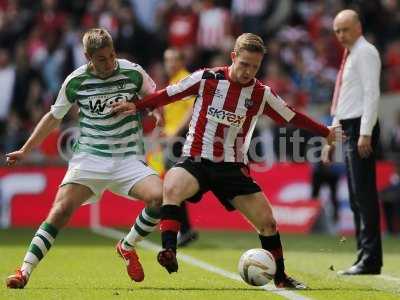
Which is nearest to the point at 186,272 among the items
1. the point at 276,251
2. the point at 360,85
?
the point at 276,251

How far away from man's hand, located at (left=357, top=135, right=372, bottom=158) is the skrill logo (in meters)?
1.57

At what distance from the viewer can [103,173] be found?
8406 mm

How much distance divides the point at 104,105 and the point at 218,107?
866 mm

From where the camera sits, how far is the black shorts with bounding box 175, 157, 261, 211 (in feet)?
27.1

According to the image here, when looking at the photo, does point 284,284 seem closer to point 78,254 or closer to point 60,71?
point 78,254

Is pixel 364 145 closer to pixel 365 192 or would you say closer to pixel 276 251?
pixel 365 192

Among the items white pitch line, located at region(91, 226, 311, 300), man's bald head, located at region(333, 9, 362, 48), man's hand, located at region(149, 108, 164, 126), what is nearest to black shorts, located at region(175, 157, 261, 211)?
man's hand, located at region(149, 108, 164, 126)

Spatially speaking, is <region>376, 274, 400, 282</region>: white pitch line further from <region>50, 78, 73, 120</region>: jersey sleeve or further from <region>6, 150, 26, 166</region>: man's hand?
<region>6, 150, 26, 166</region>: man's hand

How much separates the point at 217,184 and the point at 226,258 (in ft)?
10.2

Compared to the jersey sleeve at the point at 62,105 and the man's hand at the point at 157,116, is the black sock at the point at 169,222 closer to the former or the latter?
the man's hand at the point at 157,116

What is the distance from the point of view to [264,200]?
829 centimetres

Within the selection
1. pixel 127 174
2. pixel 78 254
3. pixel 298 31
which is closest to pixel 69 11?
pixel 298 31

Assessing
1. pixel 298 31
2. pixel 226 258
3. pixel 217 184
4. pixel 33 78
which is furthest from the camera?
pixel 298 31

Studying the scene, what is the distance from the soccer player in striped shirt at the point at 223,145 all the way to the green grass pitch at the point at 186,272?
0.49m
